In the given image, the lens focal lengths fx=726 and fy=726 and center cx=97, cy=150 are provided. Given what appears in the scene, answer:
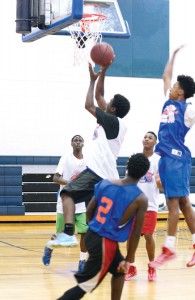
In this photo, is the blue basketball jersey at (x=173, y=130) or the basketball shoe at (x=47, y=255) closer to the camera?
Answer: the blue basketball jersey at (x=173, y=130)

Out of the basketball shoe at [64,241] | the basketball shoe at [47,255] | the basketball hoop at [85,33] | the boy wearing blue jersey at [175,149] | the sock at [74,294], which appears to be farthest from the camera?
the basketball hoop at [85,33]

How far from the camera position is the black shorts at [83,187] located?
7.27 meters

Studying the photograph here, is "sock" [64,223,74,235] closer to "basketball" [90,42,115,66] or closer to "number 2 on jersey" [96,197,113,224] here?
"number 2 on jersey" [96,197,113,224]

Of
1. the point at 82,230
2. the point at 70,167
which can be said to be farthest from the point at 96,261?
the point at 70,167

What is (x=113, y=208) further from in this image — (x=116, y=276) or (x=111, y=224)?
(x=116, y=276)

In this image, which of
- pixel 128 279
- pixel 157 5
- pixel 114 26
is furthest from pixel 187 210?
pixel 157 5

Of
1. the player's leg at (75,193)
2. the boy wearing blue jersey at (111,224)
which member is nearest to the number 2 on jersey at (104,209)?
the boy wearing blue jersey at (111,224)

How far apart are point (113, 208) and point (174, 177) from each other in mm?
1342

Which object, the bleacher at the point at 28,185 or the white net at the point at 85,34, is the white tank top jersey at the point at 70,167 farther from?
the bleacher at the point at 28,185

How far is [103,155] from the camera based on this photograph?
7.27 metres

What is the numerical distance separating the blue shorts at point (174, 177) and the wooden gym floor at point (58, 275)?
5.19 feet

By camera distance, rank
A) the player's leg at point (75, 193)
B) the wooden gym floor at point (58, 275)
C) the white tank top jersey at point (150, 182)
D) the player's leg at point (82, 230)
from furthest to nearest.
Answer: the player's leg at point (82, 230) < the white tank top jersey at point (150, 182) < the wooden gym floor at point (58, 275) < the player's leg at point (75, 193)

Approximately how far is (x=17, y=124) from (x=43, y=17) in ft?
26.0

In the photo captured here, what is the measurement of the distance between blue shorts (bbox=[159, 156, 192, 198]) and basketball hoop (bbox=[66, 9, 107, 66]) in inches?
151
